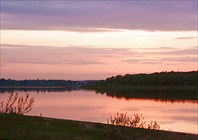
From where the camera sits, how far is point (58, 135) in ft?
40.8

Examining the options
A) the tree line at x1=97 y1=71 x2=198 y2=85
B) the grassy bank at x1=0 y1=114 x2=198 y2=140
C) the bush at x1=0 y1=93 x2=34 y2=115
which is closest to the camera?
the grassy bank at x1=0 y1=114 x2=198 y2=140

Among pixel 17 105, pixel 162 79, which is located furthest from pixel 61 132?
pixel 162 79

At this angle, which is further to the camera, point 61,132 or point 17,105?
point 17,105

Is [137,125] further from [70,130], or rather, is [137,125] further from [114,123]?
[70,130]

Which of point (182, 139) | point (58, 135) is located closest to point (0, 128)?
point (58, 135)

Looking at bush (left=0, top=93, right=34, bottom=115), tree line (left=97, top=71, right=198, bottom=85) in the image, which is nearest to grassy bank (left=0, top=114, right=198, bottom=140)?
bush (left=0, top=93, right=34, bottom=115)

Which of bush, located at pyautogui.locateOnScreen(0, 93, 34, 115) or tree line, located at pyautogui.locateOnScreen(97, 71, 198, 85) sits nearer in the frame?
bush, located at pyautogui.locateOnScreen(0, 93, 34, 115)

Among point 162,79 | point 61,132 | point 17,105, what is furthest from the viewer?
point 162,79

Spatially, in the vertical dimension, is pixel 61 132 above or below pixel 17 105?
below

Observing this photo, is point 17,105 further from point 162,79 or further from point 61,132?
point 162,79

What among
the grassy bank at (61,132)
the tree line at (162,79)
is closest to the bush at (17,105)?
the grassy bank at (61,132)

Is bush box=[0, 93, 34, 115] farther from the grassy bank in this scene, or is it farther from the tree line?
the tree line

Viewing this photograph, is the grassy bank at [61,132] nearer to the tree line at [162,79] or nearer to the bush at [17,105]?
the bush at [17,105]

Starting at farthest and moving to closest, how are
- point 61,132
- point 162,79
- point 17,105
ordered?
point 162,79 → point 17,105 → point 61,132
